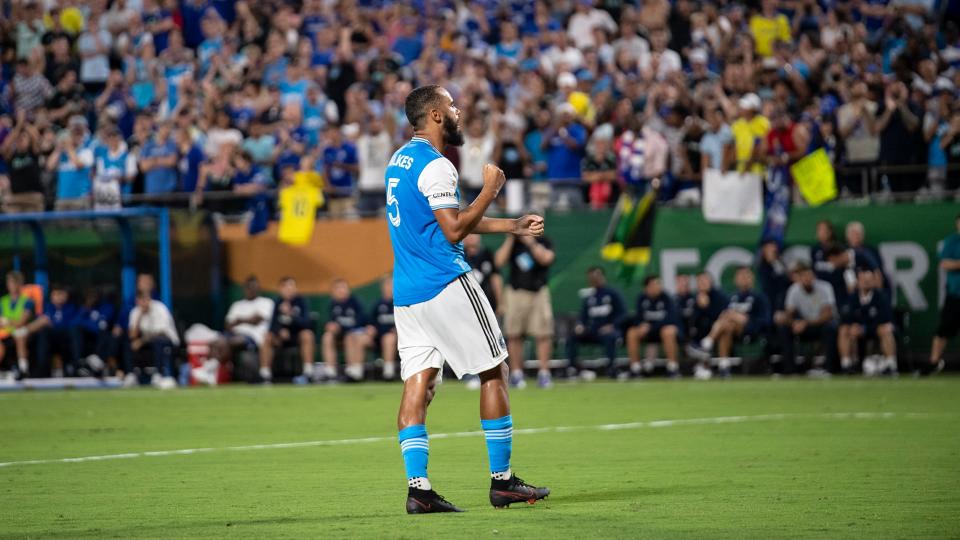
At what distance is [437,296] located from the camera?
28.9ft

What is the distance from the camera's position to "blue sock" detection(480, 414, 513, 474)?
8773 mm

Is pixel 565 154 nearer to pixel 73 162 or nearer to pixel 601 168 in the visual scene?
pixel 601 168

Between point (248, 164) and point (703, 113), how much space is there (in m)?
7.57

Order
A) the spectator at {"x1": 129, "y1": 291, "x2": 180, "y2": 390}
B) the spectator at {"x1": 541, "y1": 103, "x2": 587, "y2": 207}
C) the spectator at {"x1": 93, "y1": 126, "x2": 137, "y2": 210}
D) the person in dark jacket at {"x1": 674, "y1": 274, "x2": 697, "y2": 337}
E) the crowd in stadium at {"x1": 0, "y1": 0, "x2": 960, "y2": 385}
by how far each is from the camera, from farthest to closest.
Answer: the spectator at {"x1": 93, "y1": 126, "x2": 137, "y2": 210}
the spectator at {"x1": 129, "y1": 291, "x2": 180, "y2": 390}
the spectator at {"x1": 541, "y1": 103, "x2": 587, "y2": 207}
the person in dark jacket at {"x1": 674, "y1": 274, "x2": 697, "y2": 337}
the crowd in stadium at {"x1": 0, "y1": 0, "x2": 960, "y2": 385}

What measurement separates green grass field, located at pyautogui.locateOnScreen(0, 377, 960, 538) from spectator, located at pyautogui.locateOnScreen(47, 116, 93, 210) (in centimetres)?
710

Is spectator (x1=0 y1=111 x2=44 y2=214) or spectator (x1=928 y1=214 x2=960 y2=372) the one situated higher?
spectator (x1=0 y1=111 x2=44 y2=214)

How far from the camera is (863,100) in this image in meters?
22.0

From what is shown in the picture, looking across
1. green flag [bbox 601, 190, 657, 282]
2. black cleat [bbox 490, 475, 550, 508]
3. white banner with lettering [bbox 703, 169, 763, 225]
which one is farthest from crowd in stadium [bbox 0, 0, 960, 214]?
black cleat [bbox 490, 475, 550, 508]

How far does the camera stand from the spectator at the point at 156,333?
24422 mm

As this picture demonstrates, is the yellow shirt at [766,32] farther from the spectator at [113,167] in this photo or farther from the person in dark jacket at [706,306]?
the spectator at [113,167]

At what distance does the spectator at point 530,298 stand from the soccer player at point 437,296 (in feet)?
40.8

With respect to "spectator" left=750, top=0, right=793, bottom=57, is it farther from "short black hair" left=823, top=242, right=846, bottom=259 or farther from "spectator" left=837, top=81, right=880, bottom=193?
"short black hair" left=823, top=242, right=846, bottom=259

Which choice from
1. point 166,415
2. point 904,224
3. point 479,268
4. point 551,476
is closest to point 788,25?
point 904,224

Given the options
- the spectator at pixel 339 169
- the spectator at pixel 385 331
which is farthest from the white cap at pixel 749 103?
the spectator at pixel 339 169
